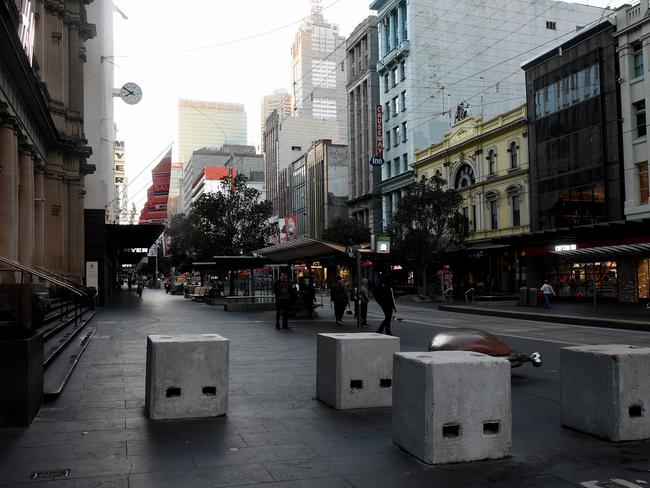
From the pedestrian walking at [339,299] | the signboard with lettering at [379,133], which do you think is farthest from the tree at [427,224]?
the pedestrian walking at [339,299]

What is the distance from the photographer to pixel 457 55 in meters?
59.5

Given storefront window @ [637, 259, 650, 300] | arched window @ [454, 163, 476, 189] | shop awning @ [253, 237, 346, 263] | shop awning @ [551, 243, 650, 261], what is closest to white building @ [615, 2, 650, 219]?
storefront window @ [637, 259, 650, 300]

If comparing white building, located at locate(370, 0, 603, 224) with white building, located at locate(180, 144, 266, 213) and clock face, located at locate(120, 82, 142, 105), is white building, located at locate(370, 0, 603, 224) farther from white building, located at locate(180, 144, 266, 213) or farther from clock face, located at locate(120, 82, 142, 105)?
white building, located at locate(180, 144, 266, 213)

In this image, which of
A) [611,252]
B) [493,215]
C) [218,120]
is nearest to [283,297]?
[611,252]

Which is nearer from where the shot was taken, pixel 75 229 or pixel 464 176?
pixel 75 229

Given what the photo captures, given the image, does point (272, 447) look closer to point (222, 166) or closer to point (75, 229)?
point (75, 229)

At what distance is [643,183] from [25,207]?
30060mm

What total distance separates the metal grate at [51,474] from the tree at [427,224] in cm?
3750

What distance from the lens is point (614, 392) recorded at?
586 centimetres

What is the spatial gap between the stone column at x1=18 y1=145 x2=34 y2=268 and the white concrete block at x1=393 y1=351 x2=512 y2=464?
741 inches

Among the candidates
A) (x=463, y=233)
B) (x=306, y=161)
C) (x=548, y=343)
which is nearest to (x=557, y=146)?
(x=463, y=233)

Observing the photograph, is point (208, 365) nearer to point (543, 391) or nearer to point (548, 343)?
point (543, 391)

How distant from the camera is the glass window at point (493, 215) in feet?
155

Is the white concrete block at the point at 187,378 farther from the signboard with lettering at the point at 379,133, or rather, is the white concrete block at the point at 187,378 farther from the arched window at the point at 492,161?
the signboard with lettering at the point at 379,133
